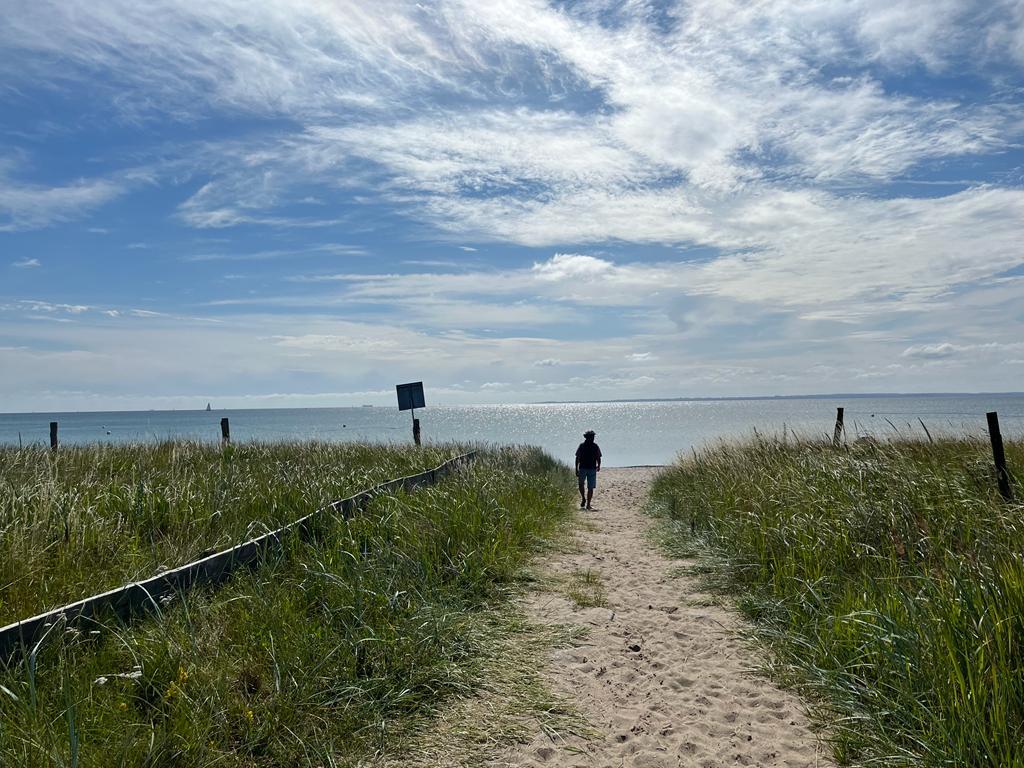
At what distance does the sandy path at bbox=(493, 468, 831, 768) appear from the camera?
3.96 metres

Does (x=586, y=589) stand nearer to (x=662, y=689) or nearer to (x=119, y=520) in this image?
(x=662, y=689)

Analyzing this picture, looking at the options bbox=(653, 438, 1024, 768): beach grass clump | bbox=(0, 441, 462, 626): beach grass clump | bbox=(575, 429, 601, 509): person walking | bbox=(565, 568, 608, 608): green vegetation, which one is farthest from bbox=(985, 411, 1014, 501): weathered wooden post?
bbox=(0, 441, 462, 626): beach grass clump

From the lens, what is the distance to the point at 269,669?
14.0ft

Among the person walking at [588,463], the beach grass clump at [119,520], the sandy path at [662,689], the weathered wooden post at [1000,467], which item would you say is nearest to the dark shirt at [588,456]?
the person walking at [588,463]

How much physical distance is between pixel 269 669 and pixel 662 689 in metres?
2.83

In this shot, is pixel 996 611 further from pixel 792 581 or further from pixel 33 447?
pixel 33 447

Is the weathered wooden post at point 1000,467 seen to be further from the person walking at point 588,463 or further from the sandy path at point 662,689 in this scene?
the person walking at point 588,463

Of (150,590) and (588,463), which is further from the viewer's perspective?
(588,463)

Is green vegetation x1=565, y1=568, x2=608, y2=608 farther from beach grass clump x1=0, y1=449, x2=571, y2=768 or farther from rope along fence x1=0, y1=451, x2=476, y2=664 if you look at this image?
rope along fence x1=0, y1=451, x2=476, y2=664

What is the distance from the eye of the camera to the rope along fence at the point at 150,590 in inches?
151

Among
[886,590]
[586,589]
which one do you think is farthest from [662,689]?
[586,589]

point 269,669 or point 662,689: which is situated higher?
point 269,669

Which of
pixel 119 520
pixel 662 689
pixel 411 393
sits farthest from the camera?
pixel 411 393

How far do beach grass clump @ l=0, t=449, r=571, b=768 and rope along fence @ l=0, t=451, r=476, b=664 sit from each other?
0.11 meters
